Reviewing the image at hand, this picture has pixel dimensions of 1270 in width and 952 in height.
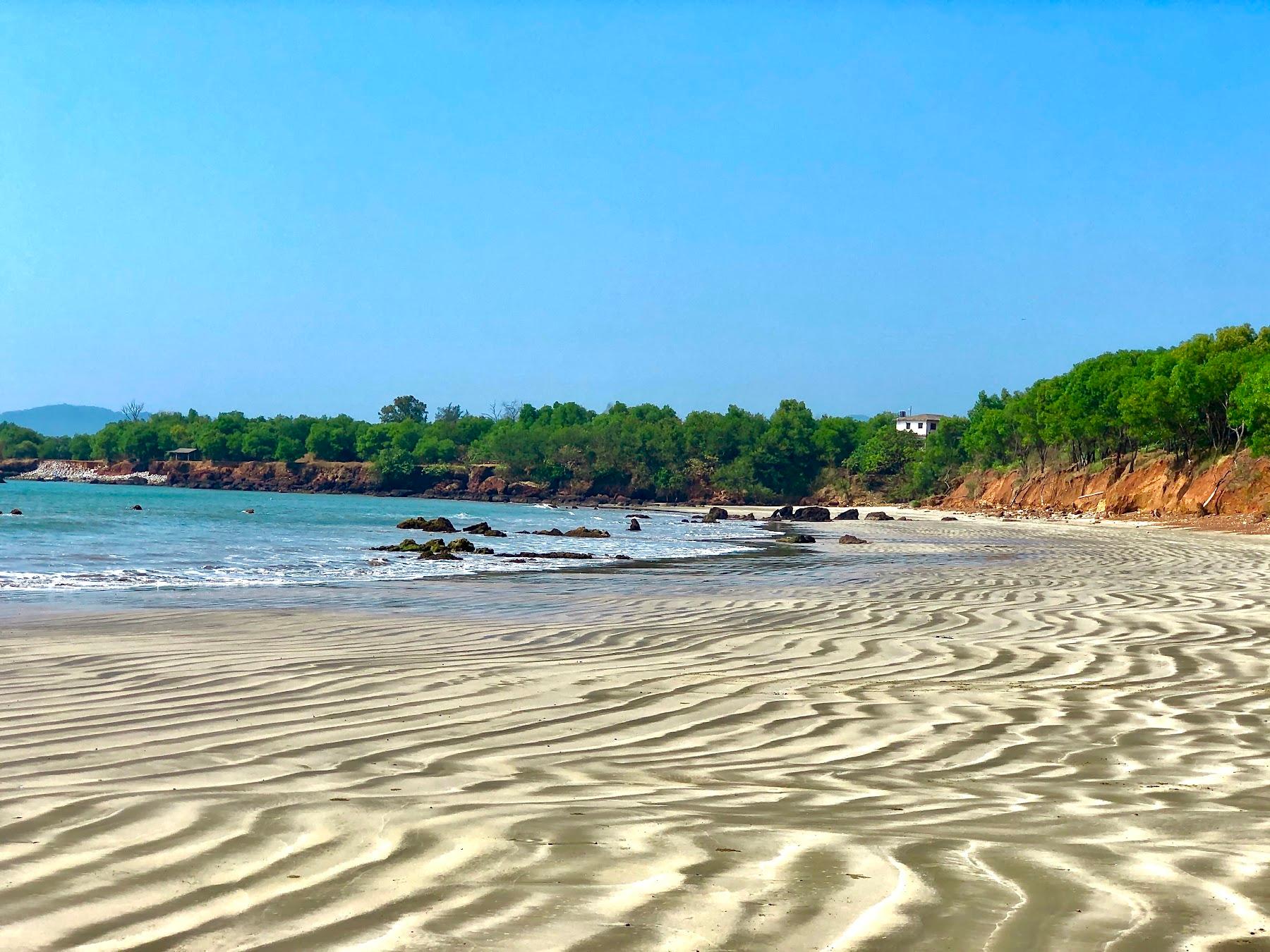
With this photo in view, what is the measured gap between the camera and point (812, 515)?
212ft

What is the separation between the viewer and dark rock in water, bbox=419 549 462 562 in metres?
25.5

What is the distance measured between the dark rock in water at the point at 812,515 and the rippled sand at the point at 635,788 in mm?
51455

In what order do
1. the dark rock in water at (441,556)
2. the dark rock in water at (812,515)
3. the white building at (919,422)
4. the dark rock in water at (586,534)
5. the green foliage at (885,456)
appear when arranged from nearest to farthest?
the dark rock in water at (441,556) → the dark rock in water at (586,534) → the dark rock in water at (812,515) → the green foliage at (885,456) → the white building at (919,422)

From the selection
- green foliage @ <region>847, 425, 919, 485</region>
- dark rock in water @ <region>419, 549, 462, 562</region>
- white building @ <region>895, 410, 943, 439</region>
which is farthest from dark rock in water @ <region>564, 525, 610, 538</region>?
white building @ <region>895, 410, 943, 439</region>

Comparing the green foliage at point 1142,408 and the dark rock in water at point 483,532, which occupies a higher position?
the green foliage at point 1142,408

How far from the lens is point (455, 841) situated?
13.3 feet

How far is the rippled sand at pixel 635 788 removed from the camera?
3.26m

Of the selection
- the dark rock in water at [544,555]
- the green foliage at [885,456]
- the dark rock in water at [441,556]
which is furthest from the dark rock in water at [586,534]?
the green foliage at [885,456]

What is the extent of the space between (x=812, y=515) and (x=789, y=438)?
52147 millimetres

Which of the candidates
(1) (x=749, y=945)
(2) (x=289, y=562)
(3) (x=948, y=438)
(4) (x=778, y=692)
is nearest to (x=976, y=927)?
(1) (x=749, y=945)

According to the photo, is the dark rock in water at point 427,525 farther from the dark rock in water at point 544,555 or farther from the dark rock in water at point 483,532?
the dark rock in water at point 544,555

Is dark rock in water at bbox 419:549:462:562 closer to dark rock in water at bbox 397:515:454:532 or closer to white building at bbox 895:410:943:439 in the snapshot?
dark rock in water at bbox 397:515:454:532

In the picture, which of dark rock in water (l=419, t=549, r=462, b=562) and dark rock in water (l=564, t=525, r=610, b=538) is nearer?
dark rock in water (l=419, t=549, r=462, b=562)

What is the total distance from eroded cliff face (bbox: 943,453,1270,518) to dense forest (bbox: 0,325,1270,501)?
1375 mm
